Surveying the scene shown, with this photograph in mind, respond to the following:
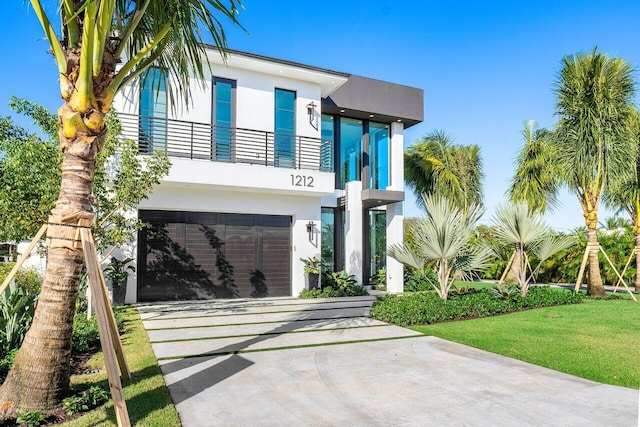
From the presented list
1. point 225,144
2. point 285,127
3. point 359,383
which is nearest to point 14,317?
point 359,383

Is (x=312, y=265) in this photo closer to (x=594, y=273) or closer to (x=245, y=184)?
(x=245, y=184)

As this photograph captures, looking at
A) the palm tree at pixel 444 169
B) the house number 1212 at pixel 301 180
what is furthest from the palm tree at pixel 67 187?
the palm tree at pixel 444 169

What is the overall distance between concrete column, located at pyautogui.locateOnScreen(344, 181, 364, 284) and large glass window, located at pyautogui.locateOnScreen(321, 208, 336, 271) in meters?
0.86

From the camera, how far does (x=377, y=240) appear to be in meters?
17.3

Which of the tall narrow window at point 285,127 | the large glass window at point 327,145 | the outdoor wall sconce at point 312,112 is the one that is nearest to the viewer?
the tall narrow window at point 285,127

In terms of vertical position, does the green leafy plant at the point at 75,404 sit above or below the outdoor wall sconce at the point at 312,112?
below

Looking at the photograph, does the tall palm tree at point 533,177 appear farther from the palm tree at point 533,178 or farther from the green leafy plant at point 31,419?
the green leafy plant at point 31,419

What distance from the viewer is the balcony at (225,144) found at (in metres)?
11.6

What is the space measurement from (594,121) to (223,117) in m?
11.1

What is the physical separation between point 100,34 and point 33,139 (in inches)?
204

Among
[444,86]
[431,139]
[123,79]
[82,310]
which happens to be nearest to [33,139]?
[82,310]

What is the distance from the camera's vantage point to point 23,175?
754 centimetres

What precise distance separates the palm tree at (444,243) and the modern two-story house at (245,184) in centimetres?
378

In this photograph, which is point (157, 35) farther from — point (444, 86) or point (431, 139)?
point (431, 139)
